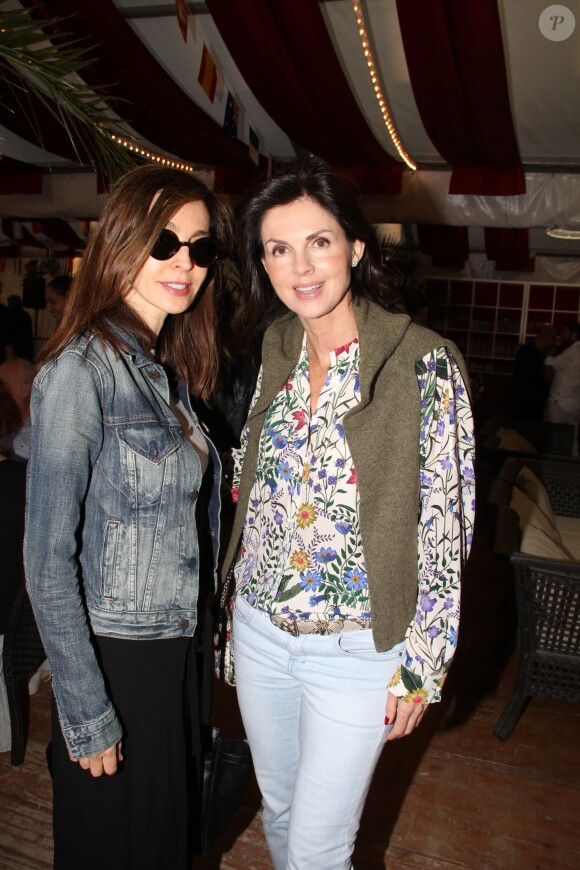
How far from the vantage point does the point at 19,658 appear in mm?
2502

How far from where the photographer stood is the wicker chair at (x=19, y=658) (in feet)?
8.02

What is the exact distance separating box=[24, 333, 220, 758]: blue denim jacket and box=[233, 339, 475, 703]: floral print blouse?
224mm

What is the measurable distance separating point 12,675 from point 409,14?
373 cm

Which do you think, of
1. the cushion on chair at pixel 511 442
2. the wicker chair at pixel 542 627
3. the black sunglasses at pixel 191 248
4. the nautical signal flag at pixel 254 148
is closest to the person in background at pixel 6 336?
the nautical signal flag at pixel 254 148

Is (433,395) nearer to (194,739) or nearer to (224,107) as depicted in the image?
(194,739)

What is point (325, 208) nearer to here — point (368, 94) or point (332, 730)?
point (332, 730)

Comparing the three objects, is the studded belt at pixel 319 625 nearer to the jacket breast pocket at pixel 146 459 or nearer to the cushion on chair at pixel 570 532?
the jacket breast pocket at pixel 146 459

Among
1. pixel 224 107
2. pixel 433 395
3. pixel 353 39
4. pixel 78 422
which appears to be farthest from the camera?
pixel 224 107

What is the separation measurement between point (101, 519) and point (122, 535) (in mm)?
52

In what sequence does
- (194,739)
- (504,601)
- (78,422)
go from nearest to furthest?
(78,422), (194,739), (504,601)

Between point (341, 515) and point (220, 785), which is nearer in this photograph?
point (341, 515)

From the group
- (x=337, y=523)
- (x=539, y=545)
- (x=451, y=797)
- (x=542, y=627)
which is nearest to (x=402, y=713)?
(x=337, y=523)

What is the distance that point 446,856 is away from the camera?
2.25 meters

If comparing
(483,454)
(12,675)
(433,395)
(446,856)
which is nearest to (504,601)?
(483,454)
